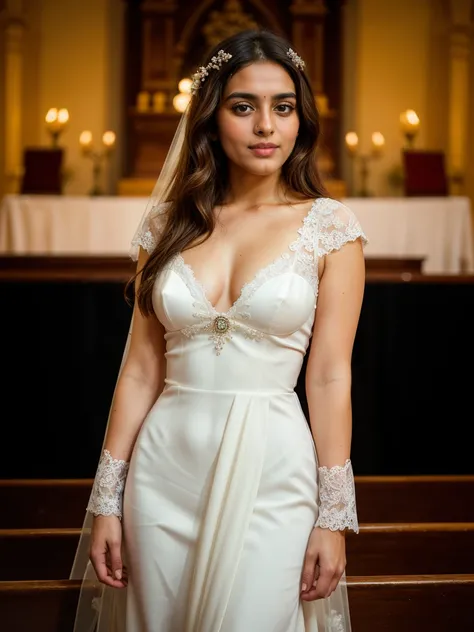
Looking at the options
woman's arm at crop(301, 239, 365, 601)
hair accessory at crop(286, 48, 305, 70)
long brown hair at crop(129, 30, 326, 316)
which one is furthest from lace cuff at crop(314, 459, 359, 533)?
hair accessory at crop(286, 48, 305, 70)

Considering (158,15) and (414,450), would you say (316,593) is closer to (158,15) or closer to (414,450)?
(414,450)

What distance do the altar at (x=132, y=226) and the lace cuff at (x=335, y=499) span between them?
236 inches

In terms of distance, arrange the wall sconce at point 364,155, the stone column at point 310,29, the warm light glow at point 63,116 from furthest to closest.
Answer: the stone column at point 310,29 → the wall sconce at point 364,155 → the warm light glow at point 63,116

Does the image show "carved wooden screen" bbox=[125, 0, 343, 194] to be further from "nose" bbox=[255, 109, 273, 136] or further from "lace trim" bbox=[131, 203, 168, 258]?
"nose" bbox=[255, 109, 273, 136]

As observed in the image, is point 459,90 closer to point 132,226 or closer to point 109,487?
point 132,226

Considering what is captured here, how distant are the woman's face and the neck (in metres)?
0.08

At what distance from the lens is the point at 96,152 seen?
1103 centimetres

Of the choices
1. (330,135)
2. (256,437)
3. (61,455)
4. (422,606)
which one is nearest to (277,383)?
(256,437)

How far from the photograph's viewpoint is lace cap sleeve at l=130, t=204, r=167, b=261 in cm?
235

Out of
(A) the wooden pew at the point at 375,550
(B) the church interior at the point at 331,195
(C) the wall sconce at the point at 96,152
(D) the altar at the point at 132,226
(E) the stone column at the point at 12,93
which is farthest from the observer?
(E) the stone column at the point at 12,93

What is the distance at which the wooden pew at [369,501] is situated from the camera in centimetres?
375

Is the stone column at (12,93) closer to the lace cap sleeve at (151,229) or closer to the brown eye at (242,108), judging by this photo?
the lace cap sleeve at (151,229)

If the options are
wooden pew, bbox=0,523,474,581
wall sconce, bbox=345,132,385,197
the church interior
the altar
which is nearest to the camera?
wooden pew, bbox=0,523,474,581

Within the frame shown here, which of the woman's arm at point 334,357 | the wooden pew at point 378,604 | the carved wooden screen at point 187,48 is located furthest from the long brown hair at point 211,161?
the carved wooden screen at point 187,48
